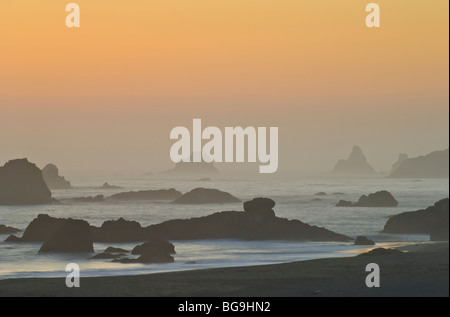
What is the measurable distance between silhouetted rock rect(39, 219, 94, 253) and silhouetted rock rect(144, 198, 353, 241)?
1221 cm

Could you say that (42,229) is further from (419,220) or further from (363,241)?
(419,220)

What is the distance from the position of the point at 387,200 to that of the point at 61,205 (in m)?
75.3

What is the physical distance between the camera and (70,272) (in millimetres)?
48625

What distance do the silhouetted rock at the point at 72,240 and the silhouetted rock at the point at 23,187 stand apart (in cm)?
11687

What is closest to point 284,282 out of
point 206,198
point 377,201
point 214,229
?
point 214,229

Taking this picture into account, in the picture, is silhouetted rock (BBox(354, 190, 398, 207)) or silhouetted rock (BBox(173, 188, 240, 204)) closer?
silhouetted rock (BBox(354, 190, 398, 207))

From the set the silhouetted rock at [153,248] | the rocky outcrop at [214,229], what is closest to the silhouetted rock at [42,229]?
the rocky outcrop at [214,229]

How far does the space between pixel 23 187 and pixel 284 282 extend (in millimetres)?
155295

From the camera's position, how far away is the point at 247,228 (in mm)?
82250

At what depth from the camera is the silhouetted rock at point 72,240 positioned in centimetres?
6594

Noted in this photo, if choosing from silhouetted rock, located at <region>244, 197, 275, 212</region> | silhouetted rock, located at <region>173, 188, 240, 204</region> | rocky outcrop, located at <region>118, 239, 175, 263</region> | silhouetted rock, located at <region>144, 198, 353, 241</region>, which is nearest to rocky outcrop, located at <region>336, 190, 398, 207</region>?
silhouetted rock, located at <region>173, 188, 240, 204</region>

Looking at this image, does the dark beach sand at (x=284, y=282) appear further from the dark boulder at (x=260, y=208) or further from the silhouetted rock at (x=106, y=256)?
the dark boulder at (x=260, y=208)

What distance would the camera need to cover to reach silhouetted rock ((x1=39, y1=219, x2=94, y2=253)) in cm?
6594

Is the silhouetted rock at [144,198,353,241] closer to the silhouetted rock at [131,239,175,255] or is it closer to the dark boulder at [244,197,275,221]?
the dark boulder at [244,197,275,221]
